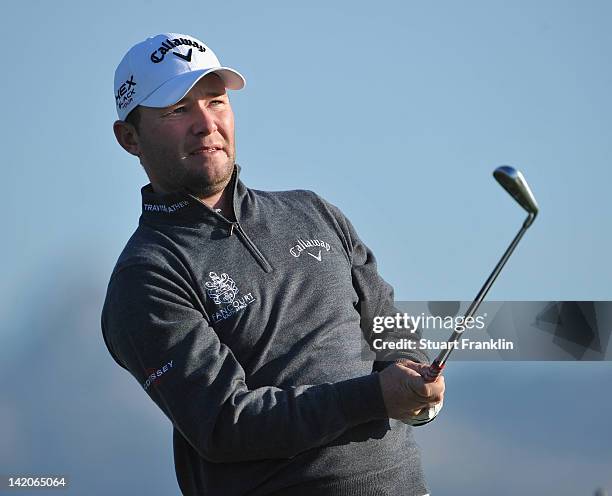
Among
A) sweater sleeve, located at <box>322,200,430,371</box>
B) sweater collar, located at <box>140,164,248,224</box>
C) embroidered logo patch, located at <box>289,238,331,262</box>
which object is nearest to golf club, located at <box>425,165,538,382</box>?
sweater sleeve, located at <box>322,200,430,371</box>

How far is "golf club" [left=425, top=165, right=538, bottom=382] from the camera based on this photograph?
128 inches

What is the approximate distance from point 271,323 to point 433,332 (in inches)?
37.5

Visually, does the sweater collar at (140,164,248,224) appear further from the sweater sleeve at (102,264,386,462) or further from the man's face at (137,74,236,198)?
the sweater sleeve at (102,264,386,462)

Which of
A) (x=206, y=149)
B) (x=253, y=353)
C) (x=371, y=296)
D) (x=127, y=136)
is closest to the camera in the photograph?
(x=253, y=353)

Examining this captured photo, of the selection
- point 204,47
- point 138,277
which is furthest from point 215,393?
point 204,47

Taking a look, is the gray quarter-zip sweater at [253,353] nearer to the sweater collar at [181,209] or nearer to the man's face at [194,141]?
the sweater collar at [181,209]

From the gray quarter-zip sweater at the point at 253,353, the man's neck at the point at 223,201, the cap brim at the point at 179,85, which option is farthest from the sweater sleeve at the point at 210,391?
the cap brim at the point at 179,85

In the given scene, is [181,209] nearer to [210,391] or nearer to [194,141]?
[194,141]

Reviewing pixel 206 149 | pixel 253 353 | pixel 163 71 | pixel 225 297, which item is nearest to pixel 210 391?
pixel 253 353

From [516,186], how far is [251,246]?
3.40ft

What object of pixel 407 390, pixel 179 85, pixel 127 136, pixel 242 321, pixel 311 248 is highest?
pixel 179 85

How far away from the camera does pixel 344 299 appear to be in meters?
3.90

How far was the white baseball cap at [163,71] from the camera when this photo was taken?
4035mm

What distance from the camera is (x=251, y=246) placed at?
3.88 m
